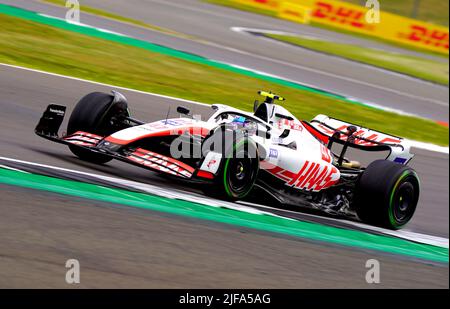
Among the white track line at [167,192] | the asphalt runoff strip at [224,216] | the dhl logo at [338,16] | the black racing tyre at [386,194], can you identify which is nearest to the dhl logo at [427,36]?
the dhl logo at [338,16]

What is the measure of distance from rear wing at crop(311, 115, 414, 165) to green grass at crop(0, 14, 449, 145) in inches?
87.7

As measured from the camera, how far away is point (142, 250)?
617 cm

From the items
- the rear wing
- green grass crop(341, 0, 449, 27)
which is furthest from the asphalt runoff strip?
green grass crop(341, 0, 449, 27)

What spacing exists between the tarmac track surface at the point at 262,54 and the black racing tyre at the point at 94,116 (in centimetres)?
970

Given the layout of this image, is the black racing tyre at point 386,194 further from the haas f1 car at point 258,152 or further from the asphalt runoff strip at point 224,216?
the asphalt runoff strip at point 224,216

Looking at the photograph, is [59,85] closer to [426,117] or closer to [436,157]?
[436,157]

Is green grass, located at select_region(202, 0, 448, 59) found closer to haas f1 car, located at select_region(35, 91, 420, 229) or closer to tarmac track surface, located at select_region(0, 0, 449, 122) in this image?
tarmac track surface, located at select_region(0, 0, 449, 122)

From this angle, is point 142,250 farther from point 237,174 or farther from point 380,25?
point 380,25

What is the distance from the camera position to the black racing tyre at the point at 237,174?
8039mm

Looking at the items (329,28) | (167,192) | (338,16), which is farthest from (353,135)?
(338,16)

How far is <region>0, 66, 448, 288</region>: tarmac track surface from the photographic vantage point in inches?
219

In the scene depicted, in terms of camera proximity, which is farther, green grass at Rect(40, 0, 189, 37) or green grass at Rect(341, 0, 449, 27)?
green grass at Rect(341, 0, 449, 27)

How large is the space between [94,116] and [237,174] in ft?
4.88
